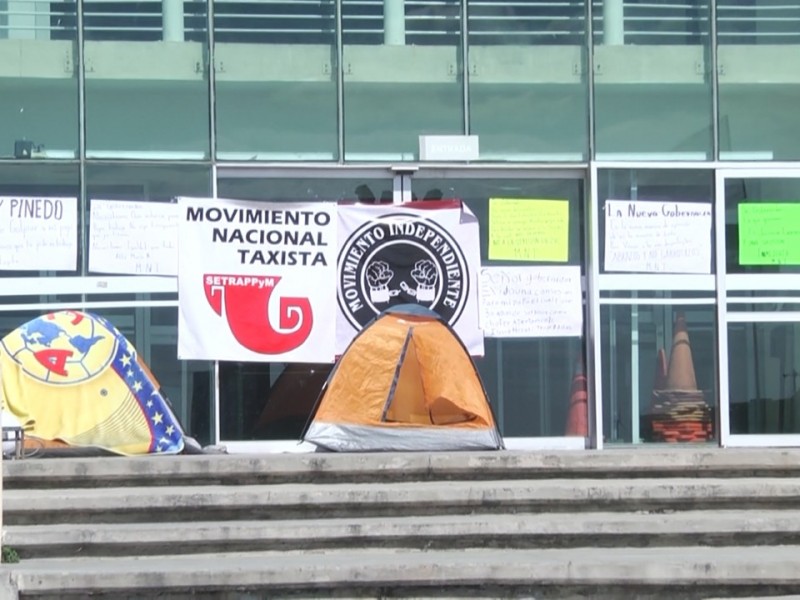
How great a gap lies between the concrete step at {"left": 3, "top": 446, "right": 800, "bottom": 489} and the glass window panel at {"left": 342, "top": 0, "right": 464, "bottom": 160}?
9.27ft

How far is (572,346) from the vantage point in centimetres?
1107

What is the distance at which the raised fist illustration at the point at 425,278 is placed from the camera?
11.0 metres

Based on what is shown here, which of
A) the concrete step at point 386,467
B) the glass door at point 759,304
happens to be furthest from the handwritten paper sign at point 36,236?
the glass door at point 759,304

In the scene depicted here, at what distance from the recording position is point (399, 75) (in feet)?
36.0

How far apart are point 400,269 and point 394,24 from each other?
6.24 feet

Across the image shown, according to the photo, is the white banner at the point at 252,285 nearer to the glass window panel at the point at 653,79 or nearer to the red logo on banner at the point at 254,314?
the red logo on banner at the point at 254,314

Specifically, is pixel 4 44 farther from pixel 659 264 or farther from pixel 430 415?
pixel 659 264

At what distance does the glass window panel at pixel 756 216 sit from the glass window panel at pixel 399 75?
2228mm

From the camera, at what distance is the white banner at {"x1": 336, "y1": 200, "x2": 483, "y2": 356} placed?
35.8ft

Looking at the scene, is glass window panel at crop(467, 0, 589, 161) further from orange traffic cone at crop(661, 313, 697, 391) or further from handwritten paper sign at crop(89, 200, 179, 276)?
handwritten paper sign at crop(89, 200, 179, 276)

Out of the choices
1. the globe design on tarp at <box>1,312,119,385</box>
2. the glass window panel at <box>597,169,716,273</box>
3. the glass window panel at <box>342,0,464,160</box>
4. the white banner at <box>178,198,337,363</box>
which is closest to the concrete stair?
the globe design on tarp at <box>1,312,119,385</box>

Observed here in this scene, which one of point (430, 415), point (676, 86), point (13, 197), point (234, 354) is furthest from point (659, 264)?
point (13, 197)

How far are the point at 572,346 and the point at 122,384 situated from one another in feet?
11.4

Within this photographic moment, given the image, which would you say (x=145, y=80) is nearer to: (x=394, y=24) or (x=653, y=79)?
(x=394, y=24)
